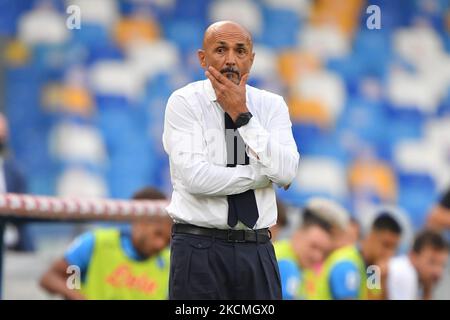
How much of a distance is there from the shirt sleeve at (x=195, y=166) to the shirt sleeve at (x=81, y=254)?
244cm

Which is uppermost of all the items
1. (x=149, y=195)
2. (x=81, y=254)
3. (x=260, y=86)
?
(x=260, y=86)

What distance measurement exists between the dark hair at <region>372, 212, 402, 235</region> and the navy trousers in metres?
3.34

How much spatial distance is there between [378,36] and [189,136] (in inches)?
444

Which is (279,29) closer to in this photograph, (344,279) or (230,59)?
(344,279)

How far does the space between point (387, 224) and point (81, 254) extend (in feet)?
6.85

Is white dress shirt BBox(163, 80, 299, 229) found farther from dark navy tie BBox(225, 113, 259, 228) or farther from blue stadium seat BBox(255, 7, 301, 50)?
blue stadium seat BBox(255, 7, 301, 50)

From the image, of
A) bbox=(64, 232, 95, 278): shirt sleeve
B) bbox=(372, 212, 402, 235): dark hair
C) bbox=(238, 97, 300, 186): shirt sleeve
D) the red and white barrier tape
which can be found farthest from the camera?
bbox=(372, 212, 402, 235): dark hair

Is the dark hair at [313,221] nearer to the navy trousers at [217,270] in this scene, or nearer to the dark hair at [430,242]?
the dark hair at [430,242]

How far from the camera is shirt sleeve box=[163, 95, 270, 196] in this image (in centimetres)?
428

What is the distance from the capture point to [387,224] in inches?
299

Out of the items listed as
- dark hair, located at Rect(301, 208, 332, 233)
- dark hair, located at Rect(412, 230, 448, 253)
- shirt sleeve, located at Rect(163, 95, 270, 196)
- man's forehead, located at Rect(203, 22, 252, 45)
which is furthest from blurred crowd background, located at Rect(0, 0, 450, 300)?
man's forehead, located at Rect(203, 22, 252, 45)

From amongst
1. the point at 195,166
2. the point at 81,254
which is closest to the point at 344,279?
the point at 81,254
